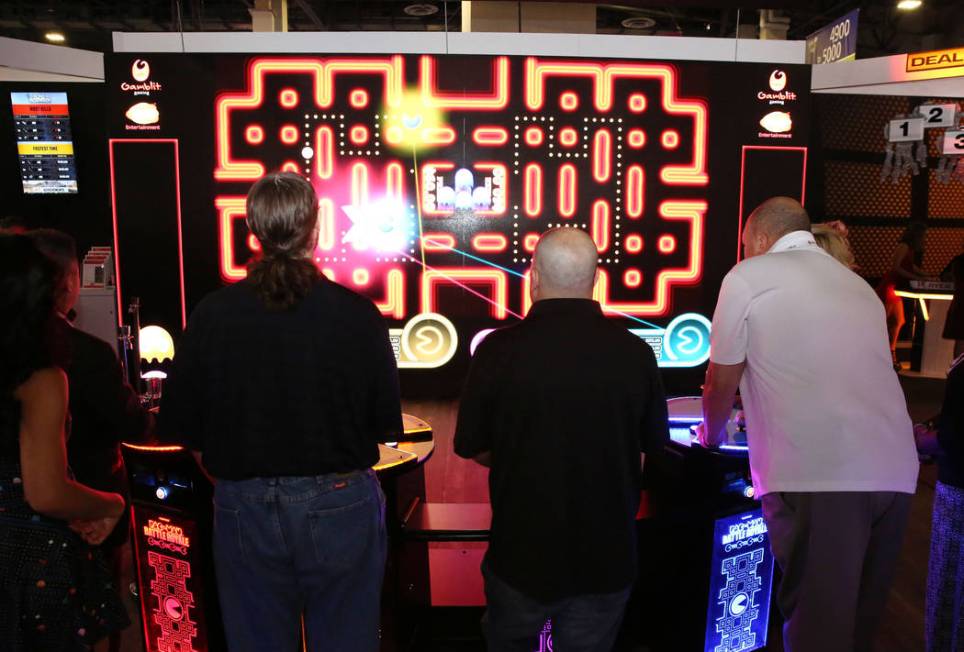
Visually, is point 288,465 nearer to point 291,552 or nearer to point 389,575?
point 291,552

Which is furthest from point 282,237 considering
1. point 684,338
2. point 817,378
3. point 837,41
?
point 837,41

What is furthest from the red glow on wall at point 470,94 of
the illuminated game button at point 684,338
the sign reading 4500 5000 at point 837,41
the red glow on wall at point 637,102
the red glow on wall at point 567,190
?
the sign reading 4500 5000 at point 837,41

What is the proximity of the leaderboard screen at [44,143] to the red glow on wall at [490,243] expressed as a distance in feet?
12.0

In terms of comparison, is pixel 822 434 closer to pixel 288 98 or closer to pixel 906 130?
pixel 288 98

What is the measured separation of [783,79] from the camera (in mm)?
5363

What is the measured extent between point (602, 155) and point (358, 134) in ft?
6.03

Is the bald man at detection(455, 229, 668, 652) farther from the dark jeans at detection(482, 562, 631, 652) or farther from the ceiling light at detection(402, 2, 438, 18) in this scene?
the ceiling light at detection(402, 2, 438, 18)

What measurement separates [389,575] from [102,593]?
0.96m

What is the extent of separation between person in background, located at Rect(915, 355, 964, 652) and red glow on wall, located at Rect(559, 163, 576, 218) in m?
3.54

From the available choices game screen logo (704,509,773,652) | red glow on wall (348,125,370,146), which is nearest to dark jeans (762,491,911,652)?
game screen logo (704,509,773,652)

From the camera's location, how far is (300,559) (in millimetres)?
1665

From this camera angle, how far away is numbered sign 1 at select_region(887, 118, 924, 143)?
242 inches

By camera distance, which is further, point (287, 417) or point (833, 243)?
point (833, 243)

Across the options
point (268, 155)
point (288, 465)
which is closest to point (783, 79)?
point (268, 155)
